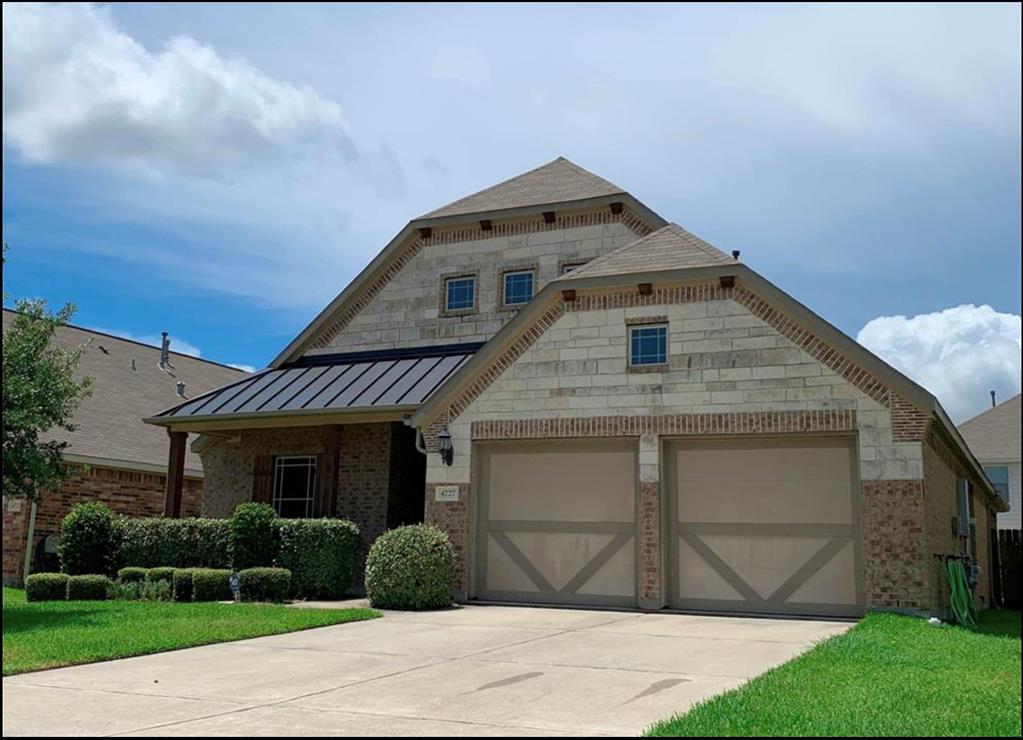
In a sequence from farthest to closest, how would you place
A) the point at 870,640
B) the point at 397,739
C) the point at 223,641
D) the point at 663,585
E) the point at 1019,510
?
the point at 1019,510, the point at 663,585, the point at 223,641, the point at 870,640, the point at 397,739

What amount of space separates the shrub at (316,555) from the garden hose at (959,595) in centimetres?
966

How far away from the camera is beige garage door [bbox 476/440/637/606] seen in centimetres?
1541

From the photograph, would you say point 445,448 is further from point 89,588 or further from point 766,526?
point 89,588

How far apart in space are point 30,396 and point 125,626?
133 inches

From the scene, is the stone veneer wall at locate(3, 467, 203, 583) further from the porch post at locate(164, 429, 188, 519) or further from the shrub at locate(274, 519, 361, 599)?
the shrub at locate(274, 519, 361, 599)

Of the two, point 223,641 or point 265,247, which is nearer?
point 223,641

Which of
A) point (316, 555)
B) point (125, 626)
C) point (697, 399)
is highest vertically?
point (697, 399)

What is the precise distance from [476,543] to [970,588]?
781cm

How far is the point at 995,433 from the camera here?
1383 inches

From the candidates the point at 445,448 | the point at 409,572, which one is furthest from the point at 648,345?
the point at 409,572

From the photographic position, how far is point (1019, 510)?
110 feet

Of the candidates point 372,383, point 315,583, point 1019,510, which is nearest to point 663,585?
point 315,583

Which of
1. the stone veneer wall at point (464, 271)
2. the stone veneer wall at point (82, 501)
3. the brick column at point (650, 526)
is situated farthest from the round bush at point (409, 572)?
the stone veneer wall at point (82, 501)

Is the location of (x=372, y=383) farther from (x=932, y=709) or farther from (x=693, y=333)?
(x=932, y=709)
